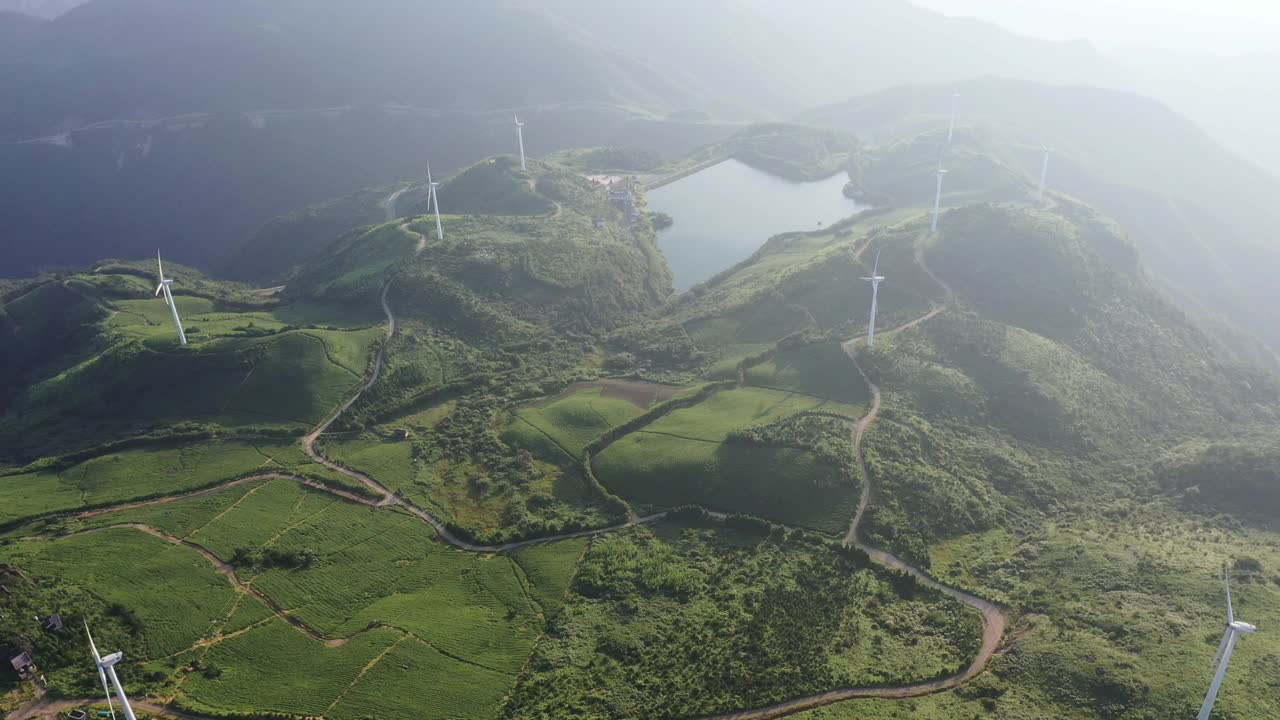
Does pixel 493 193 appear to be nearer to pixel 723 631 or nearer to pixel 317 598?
pixel 317 598

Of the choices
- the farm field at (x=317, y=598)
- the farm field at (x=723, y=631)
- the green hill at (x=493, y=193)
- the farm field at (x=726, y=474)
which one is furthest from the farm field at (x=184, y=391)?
the green hill at (x=493, y=193)

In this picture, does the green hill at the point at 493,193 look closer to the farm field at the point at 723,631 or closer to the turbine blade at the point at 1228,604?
the farm field at the point at 723,631

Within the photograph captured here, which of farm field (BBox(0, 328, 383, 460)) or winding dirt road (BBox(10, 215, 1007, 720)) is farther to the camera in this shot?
farm field (BBox(0, 328, 383, 460))

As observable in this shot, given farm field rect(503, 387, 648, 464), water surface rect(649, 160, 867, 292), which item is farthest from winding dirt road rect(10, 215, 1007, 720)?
water surface rect(649, 160, 867, 292)

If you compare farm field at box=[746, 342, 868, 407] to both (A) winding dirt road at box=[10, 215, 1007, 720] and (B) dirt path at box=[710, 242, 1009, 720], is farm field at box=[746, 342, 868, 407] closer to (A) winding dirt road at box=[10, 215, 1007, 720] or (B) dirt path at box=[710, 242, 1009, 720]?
(A) winding dirt road at box=[10, 215, 1007, 720]

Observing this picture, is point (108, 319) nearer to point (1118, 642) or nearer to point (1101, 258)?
point (1118, 642)
